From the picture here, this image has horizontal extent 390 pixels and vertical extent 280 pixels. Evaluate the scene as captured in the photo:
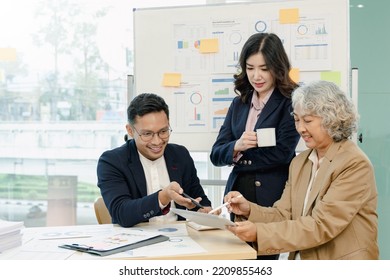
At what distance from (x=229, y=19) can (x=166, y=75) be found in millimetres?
507

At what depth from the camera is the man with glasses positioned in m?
1.95

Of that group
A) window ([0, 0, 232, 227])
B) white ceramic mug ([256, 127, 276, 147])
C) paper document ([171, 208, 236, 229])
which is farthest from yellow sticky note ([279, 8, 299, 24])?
paper document ([171, 208, 236, 229])

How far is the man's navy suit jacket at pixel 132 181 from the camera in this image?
6.14ft

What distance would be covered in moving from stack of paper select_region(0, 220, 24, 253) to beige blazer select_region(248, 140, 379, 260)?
0.84m

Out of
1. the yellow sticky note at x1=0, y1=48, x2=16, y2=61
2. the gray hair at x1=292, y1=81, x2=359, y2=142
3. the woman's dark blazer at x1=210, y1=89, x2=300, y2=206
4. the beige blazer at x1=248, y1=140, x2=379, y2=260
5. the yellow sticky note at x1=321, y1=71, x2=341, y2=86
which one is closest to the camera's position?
the beige blazer at x1=248, y1=140, x2=379, y2=260

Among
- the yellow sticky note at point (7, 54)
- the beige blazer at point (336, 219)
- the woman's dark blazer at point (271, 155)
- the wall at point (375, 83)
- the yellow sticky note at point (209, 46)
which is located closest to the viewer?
the beige blazer at point (336, 219)

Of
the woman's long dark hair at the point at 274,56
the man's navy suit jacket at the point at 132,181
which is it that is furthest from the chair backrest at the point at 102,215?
the woman's long dark hair at the point at 274,56

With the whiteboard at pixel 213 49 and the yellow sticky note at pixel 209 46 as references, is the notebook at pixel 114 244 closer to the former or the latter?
the whiteboard at pixel 213 49

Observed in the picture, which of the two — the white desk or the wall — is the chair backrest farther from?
the wall

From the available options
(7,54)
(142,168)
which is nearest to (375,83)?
(142,168)

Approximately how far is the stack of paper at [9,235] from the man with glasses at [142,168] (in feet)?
1.35

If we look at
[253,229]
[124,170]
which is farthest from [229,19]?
[253,229]

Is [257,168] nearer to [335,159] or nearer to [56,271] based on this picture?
[335,159]

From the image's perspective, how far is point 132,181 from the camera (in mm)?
2041
